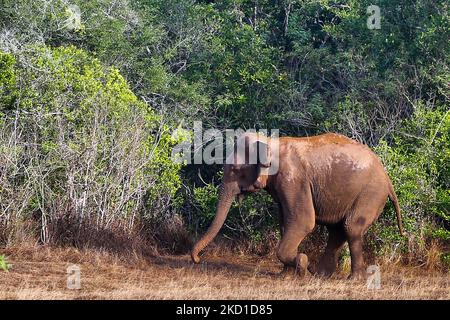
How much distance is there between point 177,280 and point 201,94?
23.2 ft

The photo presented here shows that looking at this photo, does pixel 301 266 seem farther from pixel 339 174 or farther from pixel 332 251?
pixel 339 174

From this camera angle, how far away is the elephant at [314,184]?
14.9 meters

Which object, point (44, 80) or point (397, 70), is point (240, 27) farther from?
point (44, 80)

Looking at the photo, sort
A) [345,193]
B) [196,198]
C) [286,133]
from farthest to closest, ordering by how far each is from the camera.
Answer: [286,133], [196,198], [345,193]

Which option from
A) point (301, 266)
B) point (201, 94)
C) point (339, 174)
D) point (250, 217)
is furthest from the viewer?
point (201, 94)

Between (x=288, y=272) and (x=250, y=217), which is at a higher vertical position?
(x=250, y=217)

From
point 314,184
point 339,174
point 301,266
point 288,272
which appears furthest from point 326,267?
point 339,174

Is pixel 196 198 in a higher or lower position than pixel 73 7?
lower

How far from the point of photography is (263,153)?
587 inches

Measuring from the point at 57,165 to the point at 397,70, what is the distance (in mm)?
6977

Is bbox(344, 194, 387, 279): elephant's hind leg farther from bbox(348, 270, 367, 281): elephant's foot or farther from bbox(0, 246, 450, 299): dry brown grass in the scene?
bbox(0, 246, 450, 299): dry brown grass

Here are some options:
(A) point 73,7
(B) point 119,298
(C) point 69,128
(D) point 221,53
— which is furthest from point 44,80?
(B) point 119,298

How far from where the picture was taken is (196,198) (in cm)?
1839

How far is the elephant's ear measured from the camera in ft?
48.9
